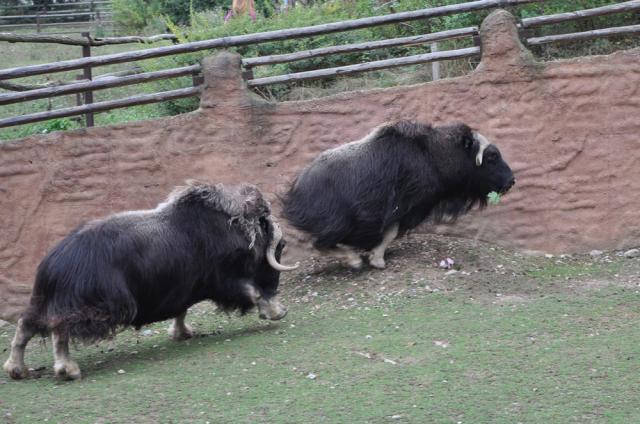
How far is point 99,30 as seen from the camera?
873 inches

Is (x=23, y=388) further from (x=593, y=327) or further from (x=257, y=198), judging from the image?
(x=593, y=327)

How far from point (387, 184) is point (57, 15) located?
66.0ft

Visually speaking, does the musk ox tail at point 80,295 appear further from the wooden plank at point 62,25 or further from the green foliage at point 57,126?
the wooden plank at point 62,25

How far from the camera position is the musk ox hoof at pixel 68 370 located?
4965mm

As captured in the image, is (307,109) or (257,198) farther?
(307,109)

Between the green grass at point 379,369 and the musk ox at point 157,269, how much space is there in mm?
237

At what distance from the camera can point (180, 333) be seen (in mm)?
5758

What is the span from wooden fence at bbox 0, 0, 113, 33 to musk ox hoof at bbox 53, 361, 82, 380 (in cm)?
1989

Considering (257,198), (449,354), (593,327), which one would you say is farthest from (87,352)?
(593,327)

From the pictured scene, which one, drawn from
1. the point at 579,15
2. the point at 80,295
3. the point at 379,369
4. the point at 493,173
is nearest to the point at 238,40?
the point at 493,173

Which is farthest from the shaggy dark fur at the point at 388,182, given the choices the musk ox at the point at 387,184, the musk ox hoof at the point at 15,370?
the musk ox hoof at the point at 15,370

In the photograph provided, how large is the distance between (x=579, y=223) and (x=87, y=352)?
3.77 m

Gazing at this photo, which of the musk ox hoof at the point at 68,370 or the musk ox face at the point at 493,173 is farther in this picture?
the musk ox face at the point at 493,173

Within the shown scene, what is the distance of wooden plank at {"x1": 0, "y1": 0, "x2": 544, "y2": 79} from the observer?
275 inches
